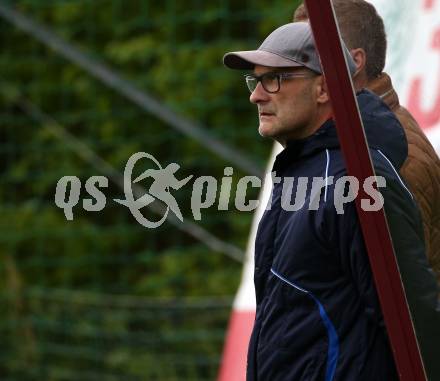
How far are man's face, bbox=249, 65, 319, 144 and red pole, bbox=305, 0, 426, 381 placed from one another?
0.46 feet

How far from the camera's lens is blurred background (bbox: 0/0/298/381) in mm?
6344

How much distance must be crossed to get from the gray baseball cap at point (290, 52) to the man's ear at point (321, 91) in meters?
0.01

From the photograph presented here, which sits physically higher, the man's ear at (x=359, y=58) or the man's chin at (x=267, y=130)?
the man's ear at (x=359, y=58)

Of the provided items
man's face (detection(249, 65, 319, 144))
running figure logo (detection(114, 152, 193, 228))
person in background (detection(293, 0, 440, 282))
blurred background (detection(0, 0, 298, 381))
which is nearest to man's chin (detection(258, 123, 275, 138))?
man's face (detection(249, 65, 319, 144))

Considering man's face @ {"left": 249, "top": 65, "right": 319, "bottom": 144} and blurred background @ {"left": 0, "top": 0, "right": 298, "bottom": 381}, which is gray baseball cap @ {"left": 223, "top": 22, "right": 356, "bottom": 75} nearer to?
man's face @ {"left": 249, "top": 65, "right": 319, "bottom": 144}

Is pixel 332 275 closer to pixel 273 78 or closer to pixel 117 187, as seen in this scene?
pixel 273 78

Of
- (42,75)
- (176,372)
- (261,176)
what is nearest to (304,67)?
(261,176)

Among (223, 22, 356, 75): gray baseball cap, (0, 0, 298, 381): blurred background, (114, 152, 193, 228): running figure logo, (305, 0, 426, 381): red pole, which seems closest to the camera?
(305, 0, 426, 381): red pole

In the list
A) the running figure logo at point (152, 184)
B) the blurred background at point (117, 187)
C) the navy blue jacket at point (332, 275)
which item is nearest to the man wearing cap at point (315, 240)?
the navy blue jacket at point (332, 275)

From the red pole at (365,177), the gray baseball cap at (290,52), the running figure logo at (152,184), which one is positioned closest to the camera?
the red pole at (365,177)

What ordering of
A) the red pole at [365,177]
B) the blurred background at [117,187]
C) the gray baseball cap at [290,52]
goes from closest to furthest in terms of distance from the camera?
the red pole at [365,177] → the gray baseball cap at [290,52] → the blurred background at [117,187]

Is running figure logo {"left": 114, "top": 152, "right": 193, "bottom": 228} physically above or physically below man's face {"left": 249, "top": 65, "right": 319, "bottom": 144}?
below

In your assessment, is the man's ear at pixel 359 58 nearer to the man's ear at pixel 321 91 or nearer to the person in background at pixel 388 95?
the person in background at pixel 388 95

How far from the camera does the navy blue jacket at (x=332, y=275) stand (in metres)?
1.94
